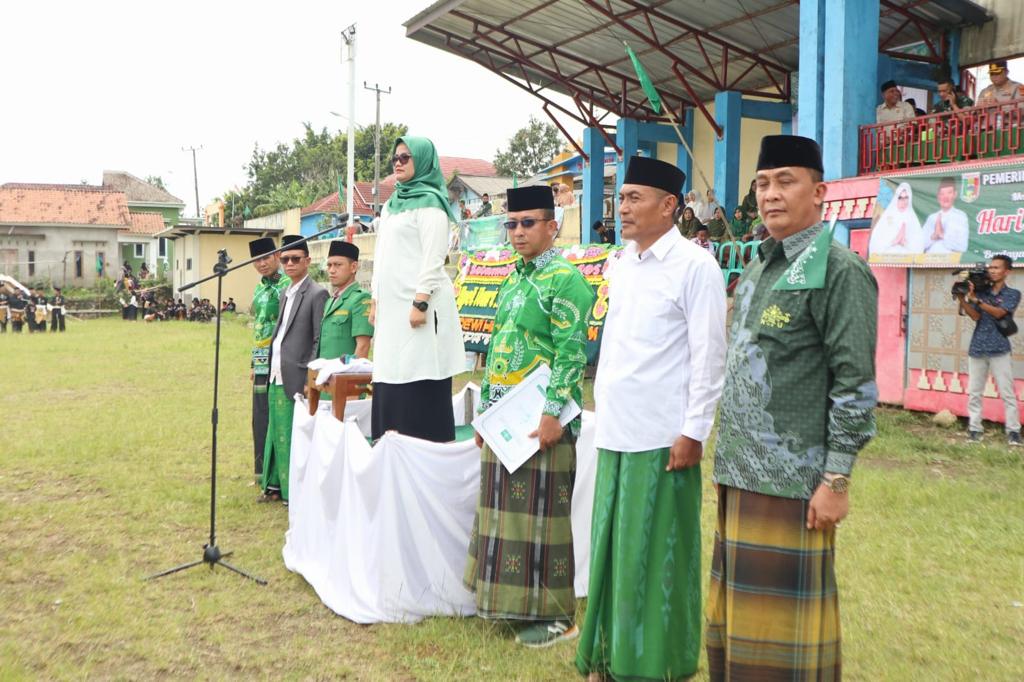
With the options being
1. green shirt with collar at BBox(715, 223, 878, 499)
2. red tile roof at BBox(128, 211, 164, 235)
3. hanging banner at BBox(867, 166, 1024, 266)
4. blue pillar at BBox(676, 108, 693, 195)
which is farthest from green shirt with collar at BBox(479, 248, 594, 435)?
red tile roof at BBox(128, 211, 164, 235)

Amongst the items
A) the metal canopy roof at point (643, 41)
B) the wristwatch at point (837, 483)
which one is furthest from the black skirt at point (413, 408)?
the metal canopy roof at point (643, 41)

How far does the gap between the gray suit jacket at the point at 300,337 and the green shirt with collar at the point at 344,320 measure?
0.41 ft

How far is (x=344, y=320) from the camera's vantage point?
5754mm

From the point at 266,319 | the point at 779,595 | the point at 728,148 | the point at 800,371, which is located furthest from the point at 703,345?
the point at 728,148

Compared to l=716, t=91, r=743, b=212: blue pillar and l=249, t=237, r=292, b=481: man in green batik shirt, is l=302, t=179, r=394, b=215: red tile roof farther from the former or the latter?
l=249, t=237, r=292, b=481: man in green batik shirt

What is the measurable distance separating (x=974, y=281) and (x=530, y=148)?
39.4 metres

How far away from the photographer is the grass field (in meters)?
3.53

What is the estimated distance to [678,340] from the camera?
9.86 feet

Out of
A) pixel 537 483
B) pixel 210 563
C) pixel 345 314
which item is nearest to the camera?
pixel 537 483

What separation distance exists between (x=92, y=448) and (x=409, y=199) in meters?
5.34

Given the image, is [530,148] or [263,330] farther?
[530,148]

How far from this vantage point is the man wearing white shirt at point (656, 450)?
2947 millimetres

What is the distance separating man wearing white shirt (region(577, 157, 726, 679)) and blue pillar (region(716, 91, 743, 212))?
596 inches

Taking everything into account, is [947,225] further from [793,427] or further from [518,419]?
[793,427]
